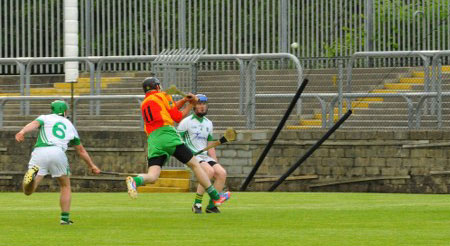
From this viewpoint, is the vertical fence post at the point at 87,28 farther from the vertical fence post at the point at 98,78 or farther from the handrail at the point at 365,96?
the handrail at the point at 365,96

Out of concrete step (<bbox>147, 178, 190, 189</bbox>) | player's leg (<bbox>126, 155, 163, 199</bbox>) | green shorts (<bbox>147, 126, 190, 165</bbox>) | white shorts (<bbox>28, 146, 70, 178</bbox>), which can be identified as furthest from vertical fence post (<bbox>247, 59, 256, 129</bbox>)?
white shorts (<bbox>28, 146, 70, 178</bbox>)

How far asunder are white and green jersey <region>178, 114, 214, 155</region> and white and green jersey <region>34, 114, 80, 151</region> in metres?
3.28

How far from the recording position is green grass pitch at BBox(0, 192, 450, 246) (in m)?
14.4

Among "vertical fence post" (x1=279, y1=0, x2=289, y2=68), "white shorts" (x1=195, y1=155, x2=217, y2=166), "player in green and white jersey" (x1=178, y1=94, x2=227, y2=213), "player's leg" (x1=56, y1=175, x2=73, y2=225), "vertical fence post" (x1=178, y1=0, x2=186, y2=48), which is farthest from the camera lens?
"vertical fence post" (x1=178, y1=0, x2=186, y2=48)

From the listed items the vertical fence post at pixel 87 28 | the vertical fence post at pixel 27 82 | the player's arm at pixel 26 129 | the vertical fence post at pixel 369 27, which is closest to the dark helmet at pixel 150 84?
the player's arm at pixel 26 129

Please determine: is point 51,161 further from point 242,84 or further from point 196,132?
point 242,84

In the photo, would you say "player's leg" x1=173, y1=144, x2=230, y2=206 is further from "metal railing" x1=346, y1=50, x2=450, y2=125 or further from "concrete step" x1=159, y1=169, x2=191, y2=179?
"concrete step" x1=159, y1=169, x2=191, y2=179

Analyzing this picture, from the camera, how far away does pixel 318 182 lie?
2617 centimetres

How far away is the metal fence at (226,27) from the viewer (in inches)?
1135

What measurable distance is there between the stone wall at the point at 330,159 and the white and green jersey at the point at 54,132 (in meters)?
9.70

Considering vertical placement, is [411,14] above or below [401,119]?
above

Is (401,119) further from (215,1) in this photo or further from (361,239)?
(361,239)

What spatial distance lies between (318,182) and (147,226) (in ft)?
33.5

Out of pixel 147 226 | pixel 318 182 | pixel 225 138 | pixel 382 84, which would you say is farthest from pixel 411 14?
pixel 147 226
